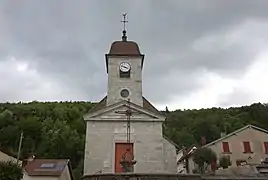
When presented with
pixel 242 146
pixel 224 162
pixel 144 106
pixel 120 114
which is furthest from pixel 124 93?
pixel 242 146

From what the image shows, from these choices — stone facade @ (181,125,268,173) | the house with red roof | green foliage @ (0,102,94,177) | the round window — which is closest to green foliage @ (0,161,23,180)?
the house with red roof

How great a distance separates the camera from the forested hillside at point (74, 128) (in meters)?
51.1

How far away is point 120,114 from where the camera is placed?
25375 mm

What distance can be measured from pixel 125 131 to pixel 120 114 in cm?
121

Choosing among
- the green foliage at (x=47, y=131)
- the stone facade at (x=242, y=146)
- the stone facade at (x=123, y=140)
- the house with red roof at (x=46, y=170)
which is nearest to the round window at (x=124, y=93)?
the stone facade at (x=123, y=140)

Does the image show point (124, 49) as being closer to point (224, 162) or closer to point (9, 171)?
point (224, 162)

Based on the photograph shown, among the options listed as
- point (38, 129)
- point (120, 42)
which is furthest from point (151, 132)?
point (38, 129)

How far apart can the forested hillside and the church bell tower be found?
20706 millimetres

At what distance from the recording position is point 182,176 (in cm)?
1162

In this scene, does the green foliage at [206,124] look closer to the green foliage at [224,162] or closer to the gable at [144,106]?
the green foliage at [224,162]

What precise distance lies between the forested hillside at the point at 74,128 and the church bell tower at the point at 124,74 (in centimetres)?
2071

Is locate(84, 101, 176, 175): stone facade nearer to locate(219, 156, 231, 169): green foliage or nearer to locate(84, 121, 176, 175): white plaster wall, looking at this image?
locate(84, 121, 176, 175): white plaster wall

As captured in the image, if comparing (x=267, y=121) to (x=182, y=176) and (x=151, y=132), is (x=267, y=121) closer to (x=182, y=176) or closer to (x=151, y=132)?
(x=151, y=132)

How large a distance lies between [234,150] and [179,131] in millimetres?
20547
